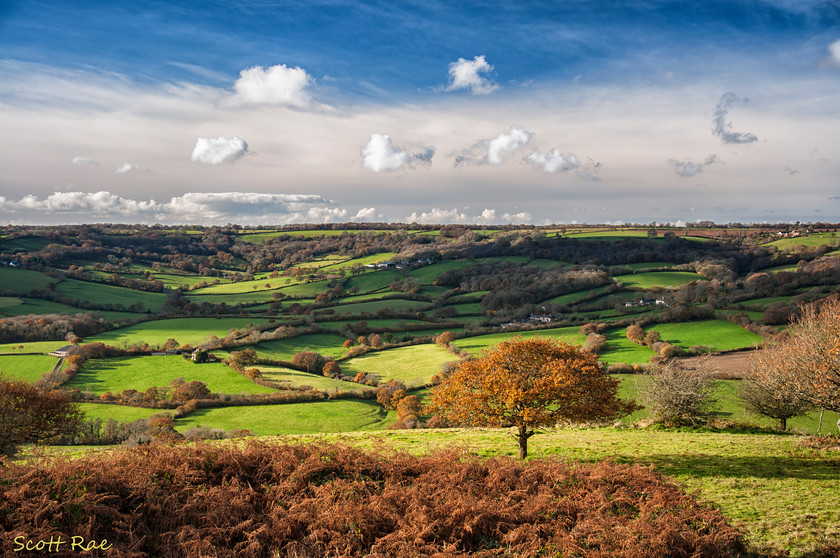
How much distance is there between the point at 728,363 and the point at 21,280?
146 metres

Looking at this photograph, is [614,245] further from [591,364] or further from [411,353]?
[591,364]

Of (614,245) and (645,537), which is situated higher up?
(614,245)

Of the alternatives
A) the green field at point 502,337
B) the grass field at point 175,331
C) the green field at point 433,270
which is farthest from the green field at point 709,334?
the grass field at point 175,331

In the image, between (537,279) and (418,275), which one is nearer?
(537,279)

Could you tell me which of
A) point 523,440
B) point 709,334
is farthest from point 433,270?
point 523,440

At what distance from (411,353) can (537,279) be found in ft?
186

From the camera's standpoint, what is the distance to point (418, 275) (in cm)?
13575

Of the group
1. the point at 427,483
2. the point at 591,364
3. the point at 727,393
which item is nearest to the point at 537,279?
the point at 727,393

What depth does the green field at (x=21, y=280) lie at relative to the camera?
102 m

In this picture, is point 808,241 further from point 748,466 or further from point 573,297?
point 748,466

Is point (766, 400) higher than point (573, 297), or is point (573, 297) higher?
point (573, 297)

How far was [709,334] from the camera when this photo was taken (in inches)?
2697
